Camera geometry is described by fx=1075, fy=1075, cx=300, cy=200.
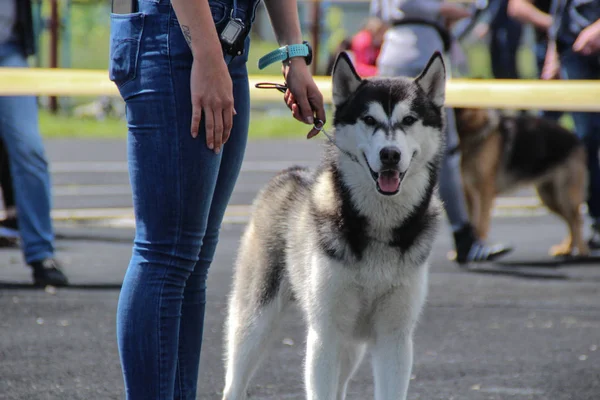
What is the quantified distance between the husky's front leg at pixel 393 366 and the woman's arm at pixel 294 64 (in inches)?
31.9

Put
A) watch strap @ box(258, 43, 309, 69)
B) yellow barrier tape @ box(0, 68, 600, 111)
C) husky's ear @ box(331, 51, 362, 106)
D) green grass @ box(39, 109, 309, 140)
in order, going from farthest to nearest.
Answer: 1. green grass @ box(39, 109, 309, 140)
2. yellow barrier tape @ box(0, 68, 600, 111)
3. husky's ear @ box(331, 51, 362, 106)
4. watch strap @ box(258, 43, 309, 69)

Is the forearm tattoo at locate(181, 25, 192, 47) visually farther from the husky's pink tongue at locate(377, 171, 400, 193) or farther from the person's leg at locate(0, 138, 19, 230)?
the person's leg at locate(0, 138, 19, 230)

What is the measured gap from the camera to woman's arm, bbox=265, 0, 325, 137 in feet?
10.4

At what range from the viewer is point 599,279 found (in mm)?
6918

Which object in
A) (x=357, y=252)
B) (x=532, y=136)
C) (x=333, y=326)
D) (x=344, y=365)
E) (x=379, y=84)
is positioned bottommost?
(x=532, y=136)

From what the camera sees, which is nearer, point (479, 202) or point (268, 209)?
point (268, 209)

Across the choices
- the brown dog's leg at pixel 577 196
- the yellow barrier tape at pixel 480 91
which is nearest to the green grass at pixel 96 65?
the yellow barrier tape at pixel 480 91

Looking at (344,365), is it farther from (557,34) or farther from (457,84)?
(557,34)

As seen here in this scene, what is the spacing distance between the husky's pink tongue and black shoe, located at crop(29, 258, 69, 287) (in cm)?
320

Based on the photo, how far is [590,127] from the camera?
7883 mm

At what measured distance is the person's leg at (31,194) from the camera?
620 cm

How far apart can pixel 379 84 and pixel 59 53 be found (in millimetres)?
15132

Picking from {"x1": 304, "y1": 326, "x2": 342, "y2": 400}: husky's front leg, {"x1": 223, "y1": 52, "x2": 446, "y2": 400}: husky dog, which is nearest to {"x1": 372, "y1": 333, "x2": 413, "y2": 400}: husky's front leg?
{"x1": 223, "y1": 52, "x2": 446, "y2": 400}: husky dog

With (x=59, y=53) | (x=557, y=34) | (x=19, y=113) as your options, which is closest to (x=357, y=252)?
(x=19, y=113)
